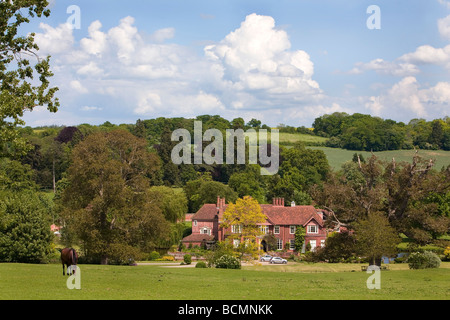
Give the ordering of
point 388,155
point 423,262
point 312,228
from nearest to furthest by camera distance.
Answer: point 423,262
point 312,228
point 388,155

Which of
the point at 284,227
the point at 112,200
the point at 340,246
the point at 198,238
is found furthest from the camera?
the point at 198,238

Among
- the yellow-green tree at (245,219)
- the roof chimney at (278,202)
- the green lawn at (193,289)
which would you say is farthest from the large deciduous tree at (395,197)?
the roof chimney at (278,202)

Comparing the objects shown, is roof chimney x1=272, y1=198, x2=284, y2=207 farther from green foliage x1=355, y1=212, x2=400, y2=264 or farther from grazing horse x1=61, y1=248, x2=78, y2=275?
grazing horse x1=61, y1=248, x2=78, y2=275

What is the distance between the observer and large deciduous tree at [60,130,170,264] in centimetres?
4434

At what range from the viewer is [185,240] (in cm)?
8344

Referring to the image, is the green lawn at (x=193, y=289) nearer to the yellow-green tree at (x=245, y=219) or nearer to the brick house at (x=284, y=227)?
the yellow-green tree at (x=245, y=219)

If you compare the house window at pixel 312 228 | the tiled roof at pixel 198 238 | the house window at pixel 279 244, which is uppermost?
the house window at pixel 312 228

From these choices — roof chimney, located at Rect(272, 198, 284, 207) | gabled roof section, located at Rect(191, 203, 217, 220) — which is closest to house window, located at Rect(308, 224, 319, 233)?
roof chimney, located at Rect(272, 198, 284, 207)

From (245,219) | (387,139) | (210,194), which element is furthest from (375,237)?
(387,139)

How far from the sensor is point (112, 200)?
45062 millimetres

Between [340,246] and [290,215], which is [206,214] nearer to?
[290,215]

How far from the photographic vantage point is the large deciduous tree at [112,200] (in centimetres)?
4434

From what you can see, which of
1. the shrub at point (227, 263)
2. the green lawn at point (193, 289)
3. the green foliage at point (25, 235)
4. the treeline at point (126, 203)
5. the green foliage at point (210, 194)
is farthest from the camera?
the green foliage at point (210, 194)
